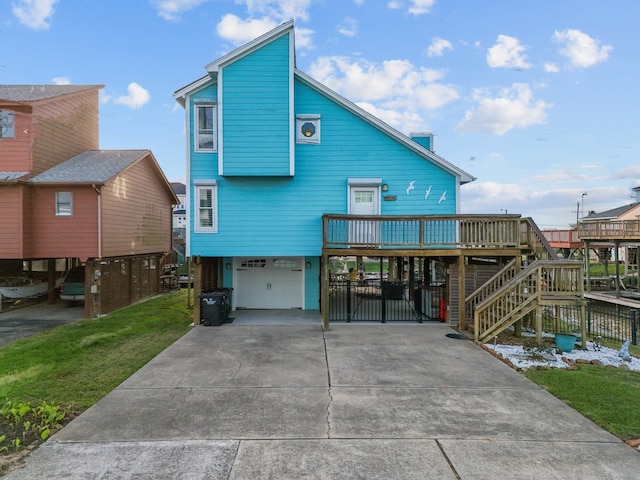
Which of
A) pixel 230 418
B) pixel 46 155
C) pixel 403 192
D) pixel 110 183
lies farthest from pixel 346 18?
pixel 230 418

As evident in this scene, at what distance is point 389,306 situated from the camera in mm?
15234

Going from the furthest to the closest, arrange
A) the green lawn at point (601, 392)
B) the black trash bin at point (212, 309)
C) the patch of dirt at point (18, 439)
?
1. the black trash bin at point (212, 309)
2. the green lawn at point (601, 392)
3. the patch of dirt at point (18, 439)

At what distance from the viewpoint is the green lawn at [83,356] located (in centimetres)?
636

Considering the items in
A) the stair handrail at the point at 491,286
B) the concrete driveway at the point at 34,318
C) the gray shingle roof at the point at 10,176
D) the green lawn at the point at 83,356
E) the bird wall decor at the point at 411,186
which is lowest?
the concrete driveway at the point at 34,318

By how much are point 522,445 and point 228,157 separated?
10398 mm

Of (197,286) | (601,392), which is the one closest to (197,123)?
(197,286)

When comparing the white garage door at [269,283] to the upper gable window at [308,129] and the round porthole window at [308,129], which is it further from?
the round porthole window at [308,129]

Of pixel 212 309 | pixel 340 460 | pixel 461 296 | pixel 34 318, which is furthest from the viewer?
pixel 34 318

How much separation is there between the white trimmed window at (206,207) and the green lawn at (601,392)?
31.9 ft

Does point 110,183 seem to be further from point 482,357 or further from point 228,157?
point 482,357

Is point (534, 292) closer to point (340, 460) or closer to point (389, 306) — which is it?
point (389, 306)

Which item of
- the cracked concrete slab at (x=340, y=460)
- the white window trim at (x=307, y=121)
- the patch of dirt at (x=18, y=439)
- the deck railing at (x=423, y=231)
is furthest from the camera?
the white window trim at (x=307, y=121)

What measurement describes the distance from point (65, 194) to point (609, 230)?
→ 29.2m

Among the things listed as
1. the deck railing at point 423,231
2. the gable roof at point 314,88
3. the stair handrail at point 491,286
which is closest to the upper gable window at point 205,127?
the gable roof at point 314,88
